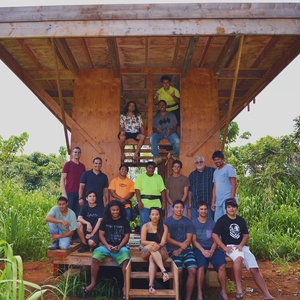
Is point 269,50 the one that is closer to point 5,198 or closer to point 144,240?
point 144,240

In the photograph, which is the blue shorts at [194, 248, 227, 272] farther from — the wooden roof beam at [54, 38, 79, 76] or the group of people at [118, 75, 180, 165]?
the wooden roof beam at [54, 38, 79, 76]

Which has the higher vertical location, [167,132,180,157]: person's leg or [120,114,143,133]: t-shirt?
[120,114,143,133]: t-shirt

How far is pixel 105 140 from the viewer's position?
26.6ft

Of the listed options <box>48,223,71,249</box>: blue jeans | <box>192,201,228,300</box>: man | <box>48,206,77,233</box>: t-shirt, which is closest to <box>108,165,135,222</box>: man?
<box>48,206,77,233</box>: t-shirt

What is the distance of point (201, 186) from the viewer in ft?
21.4

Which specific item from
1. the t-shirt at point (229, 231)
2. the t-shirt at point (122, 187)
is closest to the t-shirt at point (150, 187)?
the t-shirt at point (122, 187)

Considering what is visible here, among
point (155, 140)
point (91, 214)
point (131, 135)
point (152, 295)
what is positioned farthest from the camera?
point (131, 135)

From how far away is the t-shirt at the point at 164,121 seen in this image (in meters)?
7.77

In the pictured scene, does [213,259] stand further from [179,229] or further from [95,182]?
[95,182]

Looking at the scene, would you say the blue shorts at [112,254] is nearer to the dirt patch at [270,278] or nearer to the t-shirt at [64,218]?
the t-shirt at [64,218]

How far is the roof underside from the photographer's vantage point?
527cm

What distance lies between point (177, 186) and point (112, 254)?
184 centimetres

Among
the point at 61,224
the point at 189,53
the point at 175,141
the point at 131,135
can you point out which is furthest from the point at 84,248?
A: the point at 189,53

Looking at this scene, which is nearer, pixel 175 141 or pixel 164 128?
pixel 175 141
